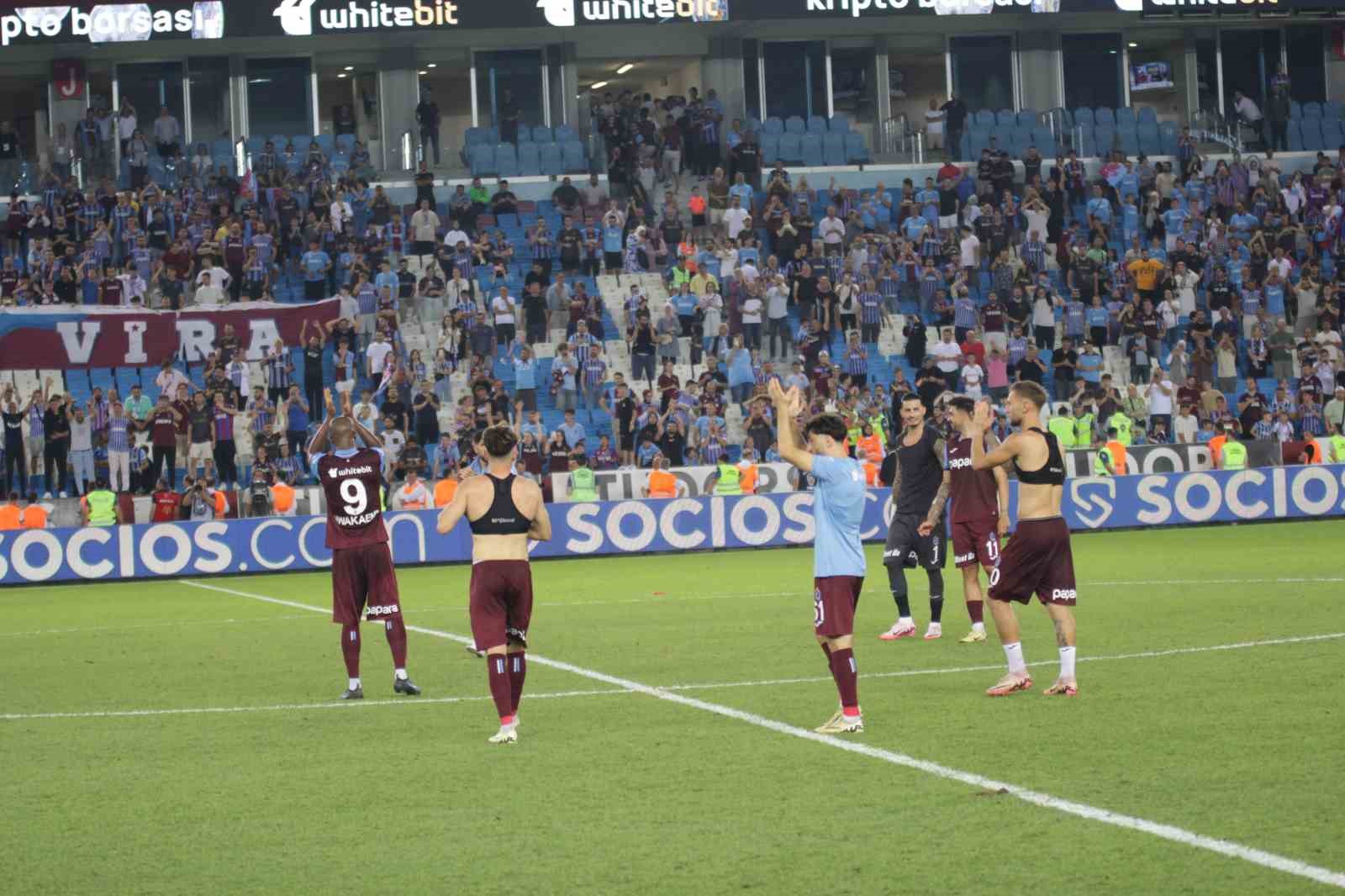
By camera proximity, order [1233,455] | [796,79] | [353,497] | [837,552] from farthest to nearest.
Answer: [796,79] → [1233,455] → [353,497] → [837,552]

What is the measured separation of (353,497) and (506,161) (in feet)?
101

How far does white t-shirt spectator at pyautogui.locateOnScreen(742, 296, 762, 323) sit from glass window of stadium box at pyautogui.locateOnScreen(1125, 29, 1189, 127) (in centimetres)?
1752

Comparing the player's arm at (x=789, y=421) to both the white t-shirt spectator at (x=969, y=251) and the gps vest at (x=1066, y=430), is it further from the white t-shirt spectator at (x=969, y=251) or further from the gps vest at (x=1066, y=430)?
the white t-shirt spectator at (x=969, y=251)

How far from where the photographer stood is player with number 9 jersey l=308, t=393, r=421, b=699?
1396 centimetres

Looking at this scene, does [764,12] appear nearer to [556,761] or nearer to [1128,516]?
[1128,516]

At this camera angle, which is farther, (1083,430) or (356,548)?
(1083,430)

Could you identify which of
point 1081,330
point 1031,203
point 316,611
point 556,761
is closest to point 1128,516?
point 1081,330

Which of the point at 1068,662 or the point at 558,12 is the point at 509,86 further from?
the point at 1068,662

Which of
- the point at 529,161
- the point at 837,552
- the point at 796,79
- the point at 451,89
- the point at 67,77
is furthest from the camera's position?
the point at 796,79

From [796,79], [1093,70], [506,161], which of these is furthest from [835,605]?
[1093,70]

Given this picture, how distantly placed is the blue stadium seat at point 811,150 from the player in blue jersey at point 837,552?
35.1m

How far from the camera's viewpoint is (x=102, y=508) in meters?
29.5

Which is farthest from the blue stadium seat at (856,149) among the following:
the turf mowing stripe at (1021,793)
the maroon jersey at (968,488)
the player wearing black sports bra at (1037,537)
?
the player wearing black sports bra at (1037,537)

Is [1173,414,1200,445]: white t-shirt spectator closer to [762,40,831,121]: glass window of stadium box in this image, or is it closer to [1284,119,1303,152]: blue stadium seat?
[1284,119,1303,152]: blue stadium seat
